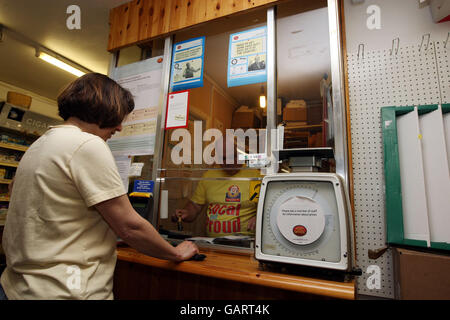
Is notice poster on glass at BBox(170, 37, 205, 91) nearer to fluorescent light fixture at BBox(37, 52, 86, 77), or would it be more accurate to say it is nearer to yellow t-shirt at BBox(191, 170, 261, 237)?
yellow t-shirt at BBox(191, 170, 261, 237)

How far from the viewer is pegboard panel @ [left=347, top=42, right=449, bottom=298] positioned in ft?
4.17

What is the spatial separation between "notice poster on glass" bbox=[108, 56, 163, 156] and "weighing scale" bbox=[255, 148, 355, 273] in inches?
44.0

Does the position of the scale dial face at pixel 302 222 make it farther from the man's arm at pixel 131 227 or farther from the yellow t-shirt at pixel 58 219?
the yellow t-shirt at pixel 58 219

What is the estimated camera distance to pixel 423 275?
1021mm

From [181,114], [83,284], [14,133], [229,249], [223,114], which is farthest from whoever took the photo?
[14,133]

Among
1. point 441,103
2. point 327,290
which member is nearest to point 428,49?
point 441,103

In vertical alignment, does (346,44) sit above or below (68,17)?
below

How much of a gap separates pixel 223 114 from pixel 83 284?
2272 mm

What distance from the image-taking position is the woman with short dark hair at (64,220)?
2.44 feet

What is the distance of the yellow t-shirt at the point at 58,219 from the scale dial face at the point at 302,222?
576mm

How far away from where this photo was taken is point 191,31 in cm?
191

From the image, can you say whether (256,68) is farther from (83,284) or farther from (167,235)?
(83,284)

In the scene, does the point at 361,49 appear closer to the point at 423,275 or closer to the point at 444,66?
the point at 444,66

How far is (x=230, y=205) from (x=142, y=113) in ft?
3.22
